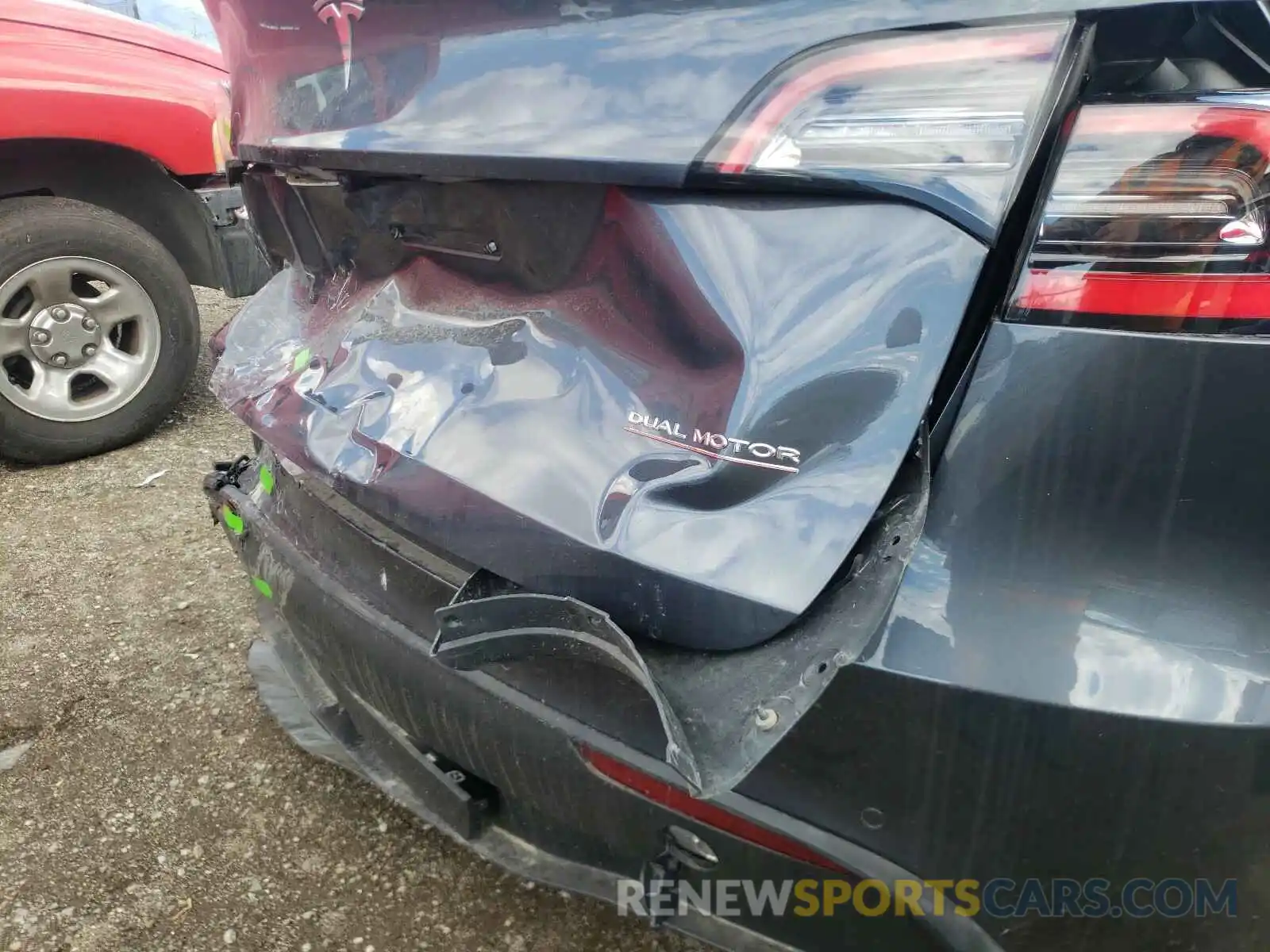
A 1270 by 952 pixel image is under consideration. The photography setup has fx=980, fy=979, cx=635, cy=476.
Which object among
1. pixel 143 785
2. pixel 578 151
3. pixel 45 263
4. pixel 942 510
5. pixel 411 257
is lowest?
pixel 143 785

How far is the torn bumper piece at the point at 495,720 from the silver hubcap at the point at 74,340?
2377 mm

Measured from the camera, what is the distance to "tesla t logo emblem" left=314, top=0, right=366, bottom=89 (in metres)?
1.46

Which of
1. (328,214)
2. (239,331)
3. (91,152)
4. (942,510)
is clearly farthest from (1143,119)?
(91,152)

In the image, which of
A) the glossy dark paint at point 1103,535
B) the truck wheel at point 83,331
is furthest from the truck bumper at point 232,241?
the glossy dark paint at point 1103,535

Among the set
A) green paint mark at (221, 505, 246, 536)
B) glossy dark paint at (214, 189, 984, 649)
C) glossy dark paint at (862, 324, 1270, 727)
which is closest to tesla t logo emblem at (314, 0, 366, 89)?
glossy dark paint at (214, 189, 984, 649)

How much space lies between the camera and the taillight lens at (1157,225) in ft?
3.21

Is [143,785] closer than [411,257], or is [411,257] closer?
[411,257]

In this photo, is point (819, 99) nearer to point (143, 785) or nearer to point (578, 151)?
point (578, 151)

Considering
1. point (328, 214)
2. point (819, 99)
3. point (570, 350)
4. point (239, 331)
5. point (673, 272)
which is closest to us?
point (819, 99)

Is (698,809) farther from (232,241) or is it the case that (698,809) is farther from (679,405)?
(232,241)

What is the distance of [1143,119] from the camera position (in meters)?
1.01

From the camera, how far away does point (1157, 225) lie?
1012 mm

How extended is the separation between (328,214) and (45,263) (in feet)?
8.51

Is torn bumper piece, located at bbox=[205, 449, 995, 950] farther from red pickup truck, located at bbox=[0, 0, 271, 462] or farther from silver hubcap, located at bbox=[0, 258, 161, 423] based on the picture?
silver hubcap, located at bbox=[0, 258, 161, 423]
